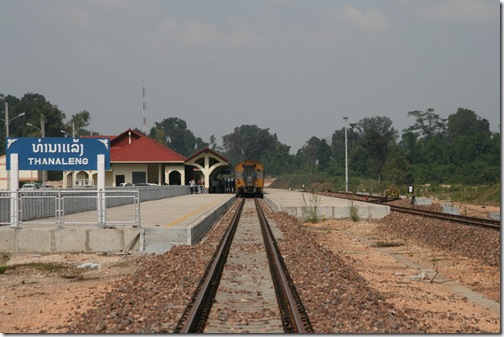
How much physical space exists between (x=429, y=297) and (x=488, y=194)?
3695 centimetres

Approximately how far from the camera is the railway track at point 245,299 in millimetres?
Answer: 8188

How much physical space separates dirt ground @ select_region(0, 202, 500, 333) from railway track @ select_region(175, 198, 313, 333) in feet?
5.41

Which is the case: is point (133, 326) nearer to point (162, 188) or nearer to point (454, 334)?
point (454, 334)

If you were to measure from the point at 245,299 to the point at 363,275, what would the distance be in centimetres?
440

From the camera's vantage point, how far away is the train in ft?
194

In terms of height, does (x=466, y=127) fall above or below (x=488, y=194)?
above

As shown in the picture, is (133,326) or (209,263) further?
(209,263)

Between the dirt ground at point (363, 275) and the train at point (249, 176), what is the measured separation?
39234 millimetres

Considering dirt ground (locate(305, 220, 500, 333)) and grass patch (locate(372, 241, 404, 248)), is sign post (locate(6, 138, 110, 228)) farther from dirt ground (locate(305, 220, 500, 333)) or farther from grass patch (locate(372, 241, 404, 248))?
grass patch (locate(372, 241, 404, 248))

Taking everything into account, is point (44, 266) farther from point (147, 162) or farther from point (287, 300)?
point (147, 162)

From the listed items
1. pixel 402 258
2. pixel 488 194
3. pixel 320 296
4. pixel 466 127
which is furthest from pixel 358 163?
pixel 320 296

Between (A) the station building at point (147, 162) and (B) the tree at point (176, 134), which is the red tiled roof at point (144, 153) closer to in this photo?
(A) the station building at point (147, 162)

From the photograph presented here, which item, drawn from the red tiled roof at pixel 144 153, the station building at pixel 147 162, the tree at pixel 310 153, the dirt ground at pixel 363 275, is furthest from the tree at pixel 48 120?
the dirt ground at pixel 363 275

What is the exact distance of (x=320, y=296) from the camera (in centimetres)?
1009
